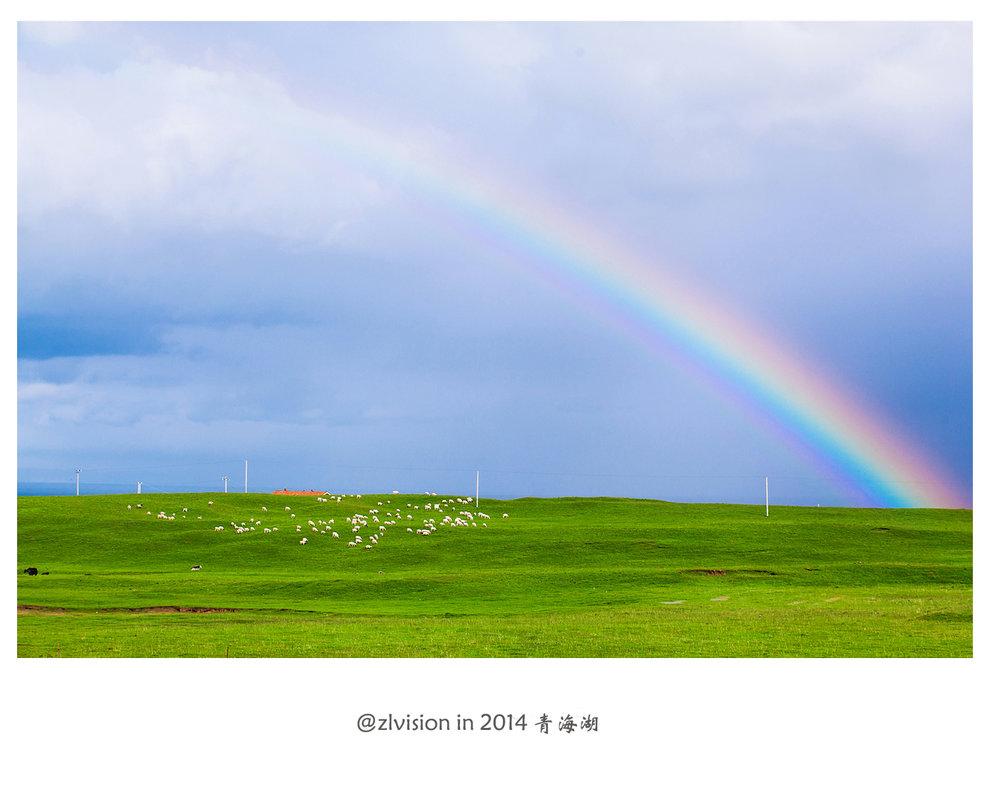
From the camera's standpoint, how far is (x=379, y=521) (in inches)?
2447

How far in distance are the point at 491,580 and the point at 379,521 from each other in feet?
75.6

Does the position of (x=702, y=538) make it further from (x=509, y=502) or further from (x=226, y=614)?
(x=226, y=614)

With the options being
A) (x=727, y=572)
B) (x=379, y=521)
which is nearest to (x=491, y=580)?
(x=727, y=572)

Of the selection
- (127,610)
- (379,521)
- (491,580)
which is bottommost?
(127,610)

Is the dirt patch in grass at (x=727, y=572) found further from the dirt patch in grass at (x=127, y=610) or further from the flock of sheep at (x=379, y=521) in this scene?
the dirt patch in grass at (x=127, y=610)

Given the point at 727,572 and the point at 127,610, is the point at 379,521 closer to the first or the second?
the point at 727,572

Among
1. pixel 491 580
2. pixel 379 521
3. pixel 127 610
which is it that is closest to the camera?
pixel 127 610

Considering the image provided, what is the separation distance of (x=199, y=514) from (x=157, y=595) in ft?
102

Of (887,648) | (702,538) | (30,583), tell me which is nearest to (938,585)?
(702,538)

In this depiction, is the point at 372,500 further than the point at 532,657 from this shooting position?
Yes

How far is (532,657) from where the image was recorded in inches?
894

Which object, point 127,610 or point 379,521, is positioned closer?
point 127,610

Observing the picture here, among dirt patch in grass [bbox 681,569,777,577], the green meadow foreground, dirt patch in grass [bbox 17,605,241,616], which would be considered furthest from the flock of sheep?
dirt patch in grass [bbox 17,605,241,616]

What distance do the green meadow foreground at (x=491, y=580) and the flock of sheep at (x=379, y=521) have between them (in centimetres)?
34
